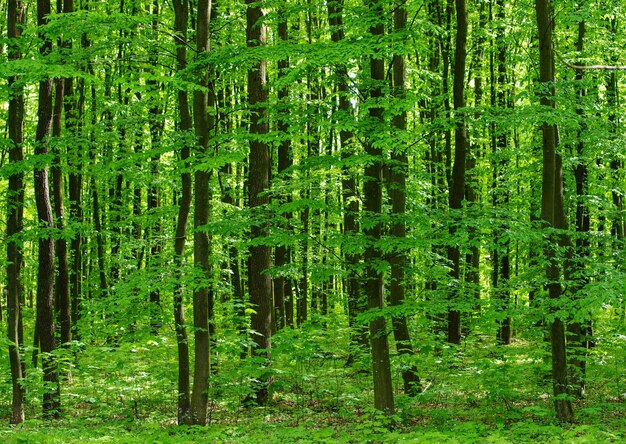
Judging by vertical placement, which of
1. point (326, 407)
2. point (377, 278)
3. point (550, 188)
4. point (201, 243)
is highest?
point (550, 188)

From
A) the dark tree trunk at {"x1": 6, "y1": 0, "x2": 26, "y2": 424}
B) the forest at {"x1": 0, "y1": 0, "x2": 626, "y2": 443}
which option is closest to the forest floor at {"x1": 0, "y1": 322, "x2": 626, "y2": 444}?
the forest at {"x1": 0, "y1": 0, "x2": 626, "y2": 443}

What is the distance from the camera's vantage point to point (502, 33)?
1850 centimetres

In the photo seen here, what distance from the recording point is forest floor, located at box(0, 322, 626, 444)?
9383 mm

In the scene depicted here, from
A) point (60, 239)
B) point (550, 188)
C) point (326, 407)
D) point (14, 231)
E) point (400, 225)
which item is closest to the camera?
point (550, 188)

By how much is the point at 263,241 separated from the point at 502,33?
42.8 ft

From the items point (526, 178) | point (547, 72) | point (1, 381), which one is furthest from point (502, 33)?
point (1, 381)

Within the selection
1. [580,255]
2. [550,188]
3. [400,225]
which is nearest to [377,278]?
[400,225]

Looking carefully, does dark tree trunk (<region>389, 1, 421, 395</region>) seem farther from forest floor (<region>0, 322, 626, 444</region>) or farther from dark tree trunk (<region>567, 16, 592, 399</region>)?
dark tree trunk (<region>567, 16, 592, 399</region>)

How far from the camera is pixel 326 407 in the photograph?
1289 centimetres

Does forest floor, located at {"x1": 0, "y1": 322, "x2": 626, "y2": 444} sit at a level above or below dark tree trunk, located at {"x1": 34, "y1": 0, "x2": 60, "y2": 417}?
below

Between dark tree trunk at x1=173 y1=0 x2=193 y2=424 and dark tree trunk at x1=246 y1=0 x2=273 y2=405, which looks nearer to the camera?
dark tree trunk at x1=173 y1=0 x2=193 y2=424

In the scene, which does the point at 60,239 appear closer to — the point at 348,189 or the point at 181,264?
the point at 181,264

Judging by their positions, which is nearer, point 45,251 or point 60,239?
point 45,251

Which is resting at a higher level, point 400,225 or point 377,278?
point 400,225
